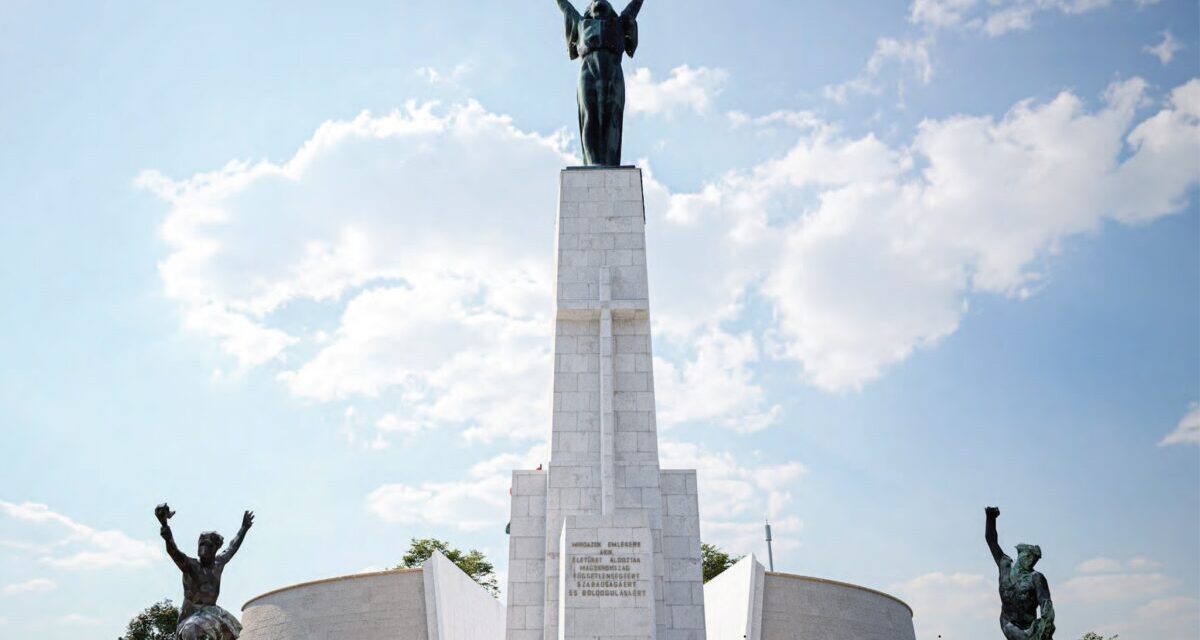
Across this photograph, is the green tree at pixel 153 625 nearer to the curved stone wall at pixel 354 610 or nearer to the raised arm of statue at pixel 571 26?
the curved stone wall at pixel 354 610

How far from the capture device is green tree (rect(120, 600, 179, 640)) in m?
37.5

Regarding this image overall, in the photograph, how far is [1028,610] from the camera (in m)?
11.0

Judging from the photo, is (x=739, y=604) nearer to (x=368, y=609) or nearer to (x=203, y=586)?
(x=368, y=609)

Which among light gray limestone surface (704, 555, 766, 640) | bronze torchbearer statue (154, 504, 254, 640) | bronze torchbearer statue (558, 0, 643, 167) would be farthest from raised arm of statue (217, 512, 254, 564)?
light gray limestone surface (704, 555, 766, 640)

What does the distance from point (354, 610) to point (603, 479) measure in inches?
398

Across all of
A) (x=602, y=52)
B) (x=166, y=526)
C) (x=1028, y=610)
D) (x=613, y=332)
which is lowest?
(x=1028, y=610)

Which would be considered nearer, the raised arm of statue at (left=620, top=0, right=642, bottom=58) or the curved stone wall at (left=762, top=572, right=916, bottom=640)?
the raised arm of statue at (left=620, top=0, right=642, bottom=58)

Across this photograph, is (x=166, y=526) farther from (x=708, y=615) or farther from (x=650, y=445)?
(x=708, y=615)

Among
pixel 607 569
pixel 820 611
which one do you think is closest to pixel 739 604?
pixel 820 611

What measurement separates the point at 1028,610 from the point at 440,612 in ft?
44.8

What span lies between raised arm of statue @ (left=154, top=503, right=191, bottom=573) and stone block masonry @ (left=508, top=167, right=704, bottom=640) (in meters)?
4.68

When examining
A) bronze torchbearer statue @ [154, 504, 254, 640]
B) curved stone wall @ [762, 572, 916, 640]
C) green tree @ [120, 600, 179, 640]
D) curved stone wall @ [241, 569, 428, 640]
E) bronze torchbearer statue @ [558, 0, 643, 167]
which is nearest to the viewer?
bronze torchbearer statue @ [154, 504, 254, 640]

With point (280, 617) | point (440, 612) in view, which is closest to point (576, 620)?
point (440, 612)

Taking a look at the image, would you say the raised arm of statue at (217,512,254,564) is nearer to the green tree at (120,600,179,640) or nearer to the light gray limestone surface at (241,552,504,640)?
the light gray limestone surface at (241,552,504,640)
